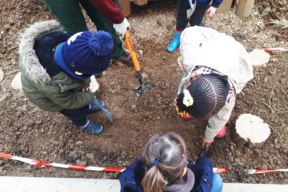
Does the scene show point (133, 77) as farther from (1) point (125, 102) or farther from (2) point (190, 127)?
(2) point (190, 127)

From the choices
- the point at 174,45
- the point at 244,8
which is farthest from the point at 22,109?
the point at 244,8

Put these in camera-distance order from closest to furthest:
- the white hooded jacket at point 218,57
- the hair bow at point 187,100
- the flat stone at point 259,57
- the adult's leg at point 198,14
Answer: the hair bow at point 187,100, the white hooded jacket at point 218,57, the adult's leg at point 198,14, the flat stone at point 259,57

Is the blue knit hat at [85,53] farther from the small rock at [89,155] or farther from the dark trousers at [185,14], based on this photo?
the dark trousers at [185,14]

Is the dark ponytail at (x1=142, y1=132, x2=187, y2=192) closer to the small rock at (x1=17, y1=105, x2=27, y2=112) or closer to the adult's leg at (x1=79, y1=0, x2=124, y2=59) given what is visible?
the adult's leg at (x1=79, y1=0, x2=124, y2=59)

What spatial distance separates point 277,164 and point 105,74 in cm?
244

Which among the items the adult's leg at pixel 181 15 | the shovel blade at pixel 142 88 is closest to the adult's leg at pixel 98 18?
the shovel blade at pixel 142 88

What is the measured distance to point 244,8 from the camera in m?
3.13

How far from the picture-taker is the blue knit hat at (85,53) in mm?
1253

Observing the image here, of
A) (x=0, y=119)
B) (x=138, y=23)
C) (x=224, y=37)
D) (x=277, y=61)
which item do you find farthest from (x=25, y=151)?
(x=277, y=61)

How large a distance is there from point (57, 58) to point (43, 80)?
0.20 m

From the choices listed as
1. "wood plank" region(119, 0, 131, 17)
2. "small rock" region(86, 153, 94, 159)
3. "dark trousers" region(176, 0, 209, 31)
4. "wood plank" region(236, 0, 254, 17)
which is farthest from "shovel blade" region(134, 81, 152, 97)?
"wood plank" region(236, 0, 254, 17)

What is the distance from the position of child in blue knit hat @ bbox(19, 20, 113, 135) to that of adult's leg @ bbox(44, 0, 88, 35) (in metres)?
0.46

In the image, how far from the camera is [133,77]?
265 cm

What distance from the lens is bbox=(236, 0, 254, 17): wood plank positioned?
10.0ft
